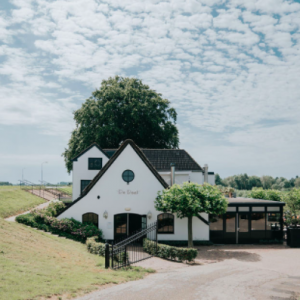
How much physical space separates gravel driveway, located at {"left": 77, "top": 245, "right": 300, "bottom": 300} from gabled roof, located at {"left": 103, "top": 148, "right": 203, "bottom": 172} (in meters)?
10.8

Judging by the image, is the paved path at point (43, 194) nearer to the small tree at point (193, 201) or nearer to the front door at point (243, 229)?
the small tree at point (193, 201)

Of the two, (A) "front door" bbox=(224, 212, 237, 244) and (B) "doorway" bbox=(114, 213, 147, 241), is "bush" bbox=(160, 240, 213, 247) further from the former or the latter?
(B) "doorway" bbox=(114, 213, 147, 241)

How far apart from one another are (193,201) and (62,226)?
9924 mm

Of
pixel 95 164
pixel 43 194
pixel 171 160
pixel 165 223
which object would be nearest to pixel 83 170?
pixel 95 164

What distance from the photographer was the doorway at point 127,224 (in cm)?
2286

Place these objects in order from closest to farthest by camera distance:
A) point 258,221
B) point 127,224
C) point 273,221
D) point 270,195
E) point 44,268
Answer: point 44,268 < point 127,224 < point 258,221 < point 273,221 < point 270,195

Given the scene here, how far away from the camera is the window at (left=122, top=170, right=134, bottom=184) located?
2308 centimetres

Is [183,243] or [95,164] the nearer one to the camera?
[183,243]

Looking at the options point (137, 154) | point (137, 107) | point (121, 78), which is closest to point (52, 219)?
point (137, 154)

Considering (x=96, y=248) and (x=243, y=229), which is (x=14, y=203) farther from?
(x=243, y=229)

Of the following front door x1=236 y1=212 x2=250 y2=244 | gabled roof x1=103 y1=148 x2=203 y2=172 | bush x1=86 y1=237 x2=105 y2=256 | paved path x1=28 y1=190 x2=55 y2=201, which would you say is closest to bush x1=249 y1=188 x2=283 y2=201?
gabled roof x1=103 y1=148 x2=203 y2=172

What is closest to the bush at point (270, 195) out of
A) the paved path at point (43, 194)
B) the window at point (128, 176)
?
the window at point (128, 176)

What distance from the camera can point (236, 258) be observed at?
1878cm

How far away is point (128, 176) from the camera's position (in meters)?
23.1
